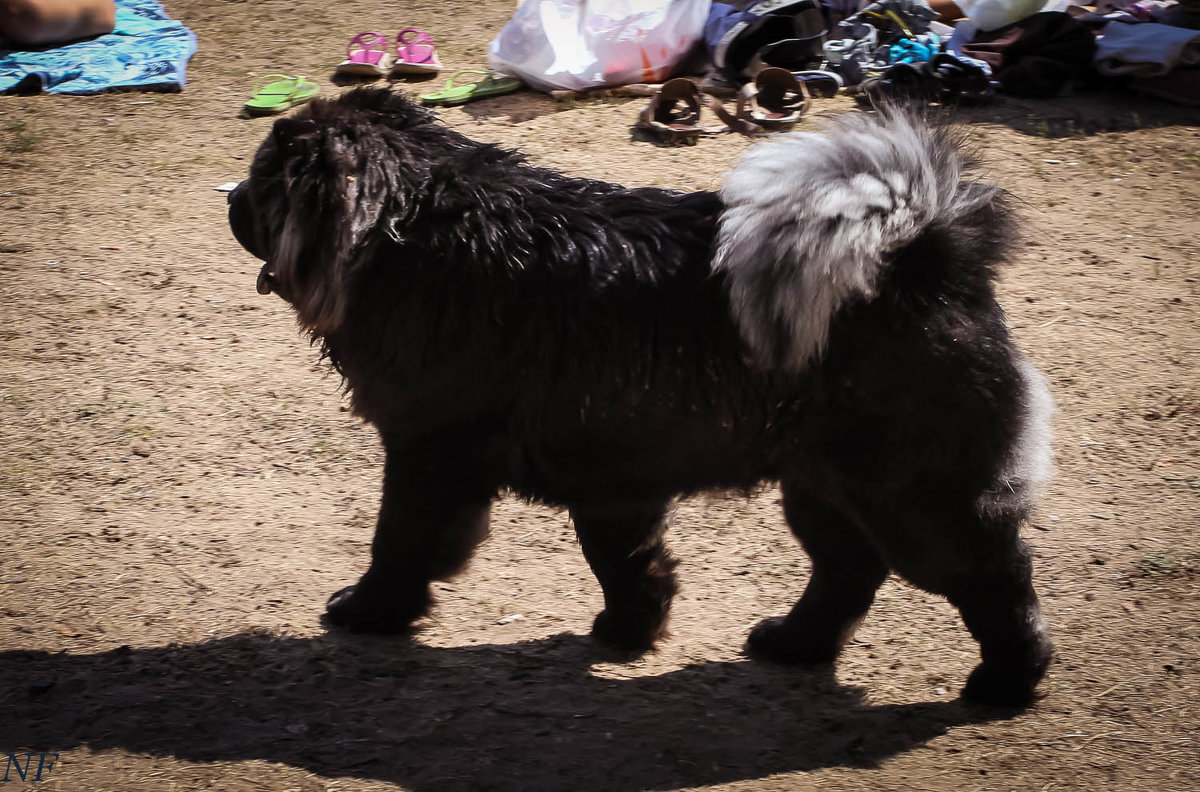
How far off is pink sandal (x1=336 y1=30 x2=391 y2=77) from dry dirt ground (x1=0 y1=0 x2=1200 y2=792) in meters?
1.97

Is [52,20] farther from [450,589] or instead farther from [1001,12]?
[1001,12]

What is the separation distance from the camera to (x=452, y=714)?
325cm

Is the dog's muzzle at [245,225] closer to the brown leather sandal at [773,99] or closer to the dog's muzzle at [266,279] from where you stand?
the dog's muzzle at [266,279]

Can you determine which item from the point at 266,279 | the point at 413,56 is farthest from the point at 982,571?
the point at 413,56

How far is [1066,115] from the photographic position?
7.40 m

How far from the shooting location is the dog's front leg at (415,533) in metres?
3.24

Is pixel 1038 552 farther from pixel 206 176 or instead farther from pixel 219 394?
pixel 206 176

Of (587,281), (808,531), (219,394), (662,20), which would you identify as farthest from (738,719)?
(662,20)

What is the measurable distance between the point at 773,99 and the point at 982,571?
511 centimetres

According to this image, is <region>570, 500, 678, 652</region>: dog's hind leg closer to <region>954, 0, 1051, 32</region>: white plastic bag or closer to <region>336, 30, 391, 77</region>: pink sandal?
Result: <region>336, 30, 391, 77</region>: pink sandal

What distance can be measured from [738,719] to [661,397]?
3.45ft

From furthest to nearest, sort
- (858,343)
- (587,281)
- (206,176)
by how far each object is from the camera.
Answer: (206,176), (587,281), (858,343)

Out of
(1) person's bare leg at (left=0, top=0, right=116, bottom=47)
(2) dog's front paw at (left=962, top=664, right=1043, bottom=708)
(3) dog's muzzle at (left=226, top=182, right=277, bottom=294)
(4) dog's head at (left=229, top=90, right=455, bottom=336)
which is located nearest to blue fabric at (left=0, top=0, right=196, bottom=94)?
(1) person's bare leg at (left=0, top=0, right=116, bottom=47)

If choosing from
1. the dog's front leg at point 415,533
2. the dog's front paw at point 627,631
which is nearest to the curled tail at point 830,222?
the dog's front leg at point 415,533
